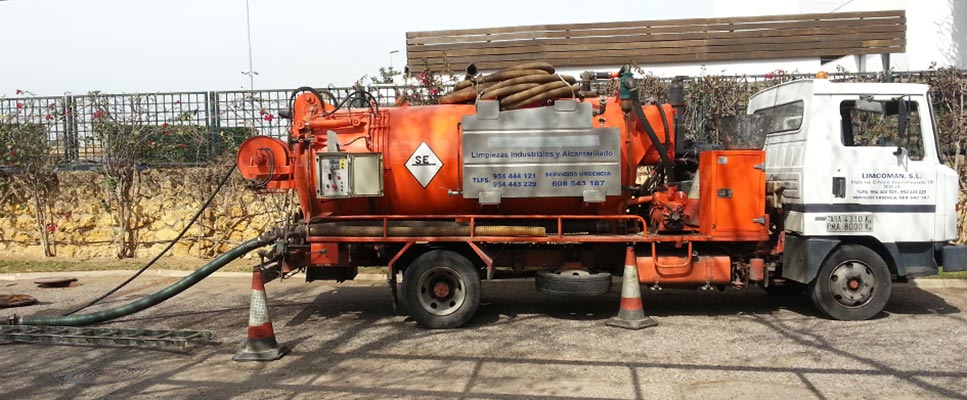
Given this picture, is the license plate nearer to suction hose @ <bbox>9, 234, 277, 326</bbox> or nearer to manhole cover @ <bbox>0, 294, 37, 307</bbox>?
suction hose @ <bbox>9, 234, 277, 326</bbox>

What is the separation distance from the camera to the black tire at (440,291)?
282 inches

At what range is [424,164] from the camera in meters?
7.26

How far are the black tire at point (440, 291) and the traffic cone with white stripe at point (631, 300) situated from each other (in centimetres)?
150

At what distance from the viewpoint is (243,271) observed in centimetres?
1112

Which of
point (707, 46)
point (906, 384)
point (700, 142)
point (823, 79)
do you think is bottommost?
point (906, 384)

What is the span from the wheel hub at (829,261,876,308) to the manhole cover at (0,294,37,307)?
9.41m

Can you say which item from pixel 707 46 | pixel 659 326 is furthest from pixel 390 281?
pixel 707 46

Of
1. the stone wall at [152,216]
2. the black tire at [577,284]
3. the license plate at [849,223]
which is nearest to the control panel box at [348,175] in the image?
the black tire at [577,284]

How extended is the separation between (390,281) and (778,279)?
4270 mm

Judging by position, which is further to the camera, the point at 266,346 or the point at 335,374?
the point at 266,346

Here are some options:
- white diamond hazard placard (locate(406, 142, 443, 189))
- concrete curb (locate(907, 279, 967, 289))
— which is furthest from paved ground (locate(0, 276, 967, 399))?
white diamond hazard placard (locate(406, 142, 443, 189))

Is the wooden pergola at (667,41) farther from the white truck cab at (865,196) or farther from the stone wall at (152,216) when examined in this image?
the white truck cab at (865,196)

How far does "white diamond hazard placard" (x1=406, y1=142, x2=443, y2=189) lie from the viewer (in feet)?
23.8

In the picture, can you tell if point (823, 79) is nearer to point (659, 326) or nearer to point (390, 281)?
point (659, 326)
